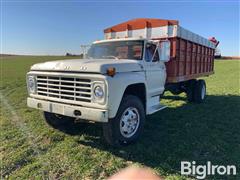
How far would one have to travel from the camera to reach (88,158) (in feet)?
14.0

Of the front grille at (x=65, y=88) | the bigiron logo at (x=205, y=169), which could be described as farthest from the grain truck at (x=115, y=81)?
the bigiron logo at (x=205, y=169)

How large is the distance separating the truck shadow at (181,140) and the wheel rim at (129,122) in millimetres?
278

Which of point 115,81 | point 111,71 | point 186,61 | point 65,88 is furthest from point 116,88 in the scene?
point 186,61

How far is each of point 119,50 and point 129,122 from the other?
1.90m

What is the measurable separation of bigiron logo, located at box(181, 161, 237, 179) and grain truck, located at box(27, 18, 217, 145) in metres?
1.23

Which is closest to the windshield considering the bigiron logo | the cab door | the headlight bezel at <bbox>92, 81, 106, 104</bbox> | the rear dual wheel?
the cab door

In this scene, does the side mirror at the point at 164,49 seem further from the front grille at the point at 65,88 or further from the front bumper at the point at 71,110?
the front bumper at the point at 71,110

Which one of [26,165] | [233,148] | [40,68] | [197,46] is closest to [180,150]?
[233,148]

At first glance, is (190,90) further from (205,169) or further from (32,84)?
(32,84)

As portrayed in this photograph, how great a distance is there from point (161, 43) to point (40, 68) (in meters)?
2.84

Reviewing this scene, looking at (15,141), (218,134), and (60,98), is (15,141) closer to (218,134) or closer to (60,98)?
(60,98)

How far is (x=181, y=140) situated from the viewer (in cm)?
509

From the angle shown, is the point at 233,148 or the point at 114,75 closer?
the point at 114,75

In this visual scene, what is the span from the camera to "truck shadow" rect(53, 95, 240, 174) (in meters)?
4.23
